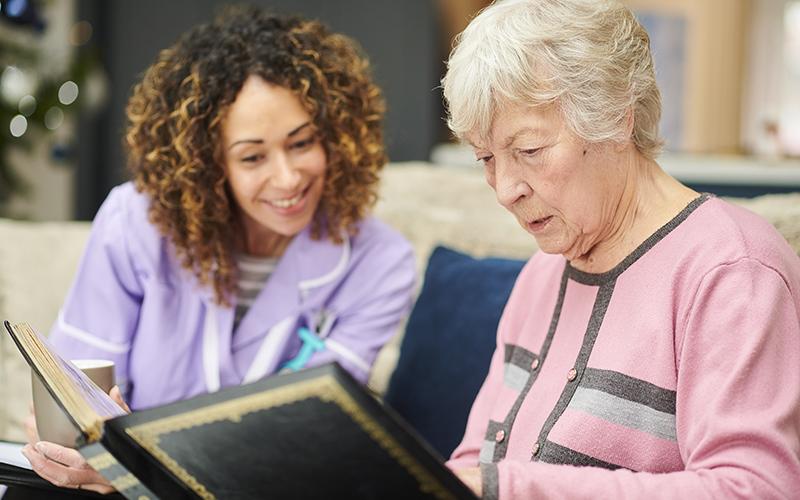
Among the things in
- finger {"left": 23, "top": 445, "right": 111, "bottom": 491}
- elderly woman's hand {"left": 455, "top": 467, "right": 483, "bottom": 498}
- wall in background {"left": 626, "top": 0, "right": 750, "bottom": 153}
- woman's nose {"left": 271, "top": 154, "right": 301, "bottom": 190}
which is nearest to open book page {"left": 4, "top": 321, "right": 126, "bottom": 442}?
finger {"left": 23, "top": 445, "right": 111, "bottom": 491}

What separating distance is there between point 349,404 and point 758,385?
0.42 m

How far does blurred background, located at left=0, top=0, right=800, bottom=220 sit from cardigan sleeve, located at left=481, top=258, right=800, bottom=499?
37cm

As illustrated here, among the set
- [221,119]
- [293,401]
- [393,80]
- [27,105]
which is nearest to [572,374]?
[293,401]

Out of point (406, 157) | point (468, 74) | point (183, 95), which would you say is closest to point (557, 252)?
point (468, 74)

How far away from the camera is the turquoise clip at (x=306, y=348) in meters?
1.87

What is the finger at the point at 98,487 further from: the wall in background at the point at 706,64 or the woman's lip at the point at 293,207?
the wall in background at the point at 706,64

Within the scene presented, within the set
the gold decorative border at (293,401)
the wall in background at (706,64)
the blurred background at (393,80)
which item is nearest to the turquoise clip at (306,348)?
the blurred background at (393,80)

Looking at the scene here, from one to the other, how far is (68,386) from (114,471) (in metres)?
0.10

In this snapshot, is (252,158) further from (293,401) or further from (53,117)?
(53,117)

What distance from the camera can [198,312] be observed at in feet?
6.17

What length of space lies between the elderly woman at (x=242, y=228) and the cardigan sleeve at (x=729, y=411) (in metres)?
0.87

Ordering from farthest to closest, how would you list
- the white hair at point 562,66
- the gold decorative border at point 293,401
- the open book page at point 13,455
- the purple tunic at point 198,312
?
the purple tunic at point 198,312 < the open book page at point 13,455 < the white hair at point 562,66 < the gold decorative border at point 293,401

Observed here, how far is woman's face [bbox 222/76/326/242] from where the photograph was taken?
1754 mm

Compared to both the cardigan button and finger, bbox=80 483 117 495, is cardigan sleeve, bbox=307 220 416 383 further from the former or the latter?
the cardigan button
